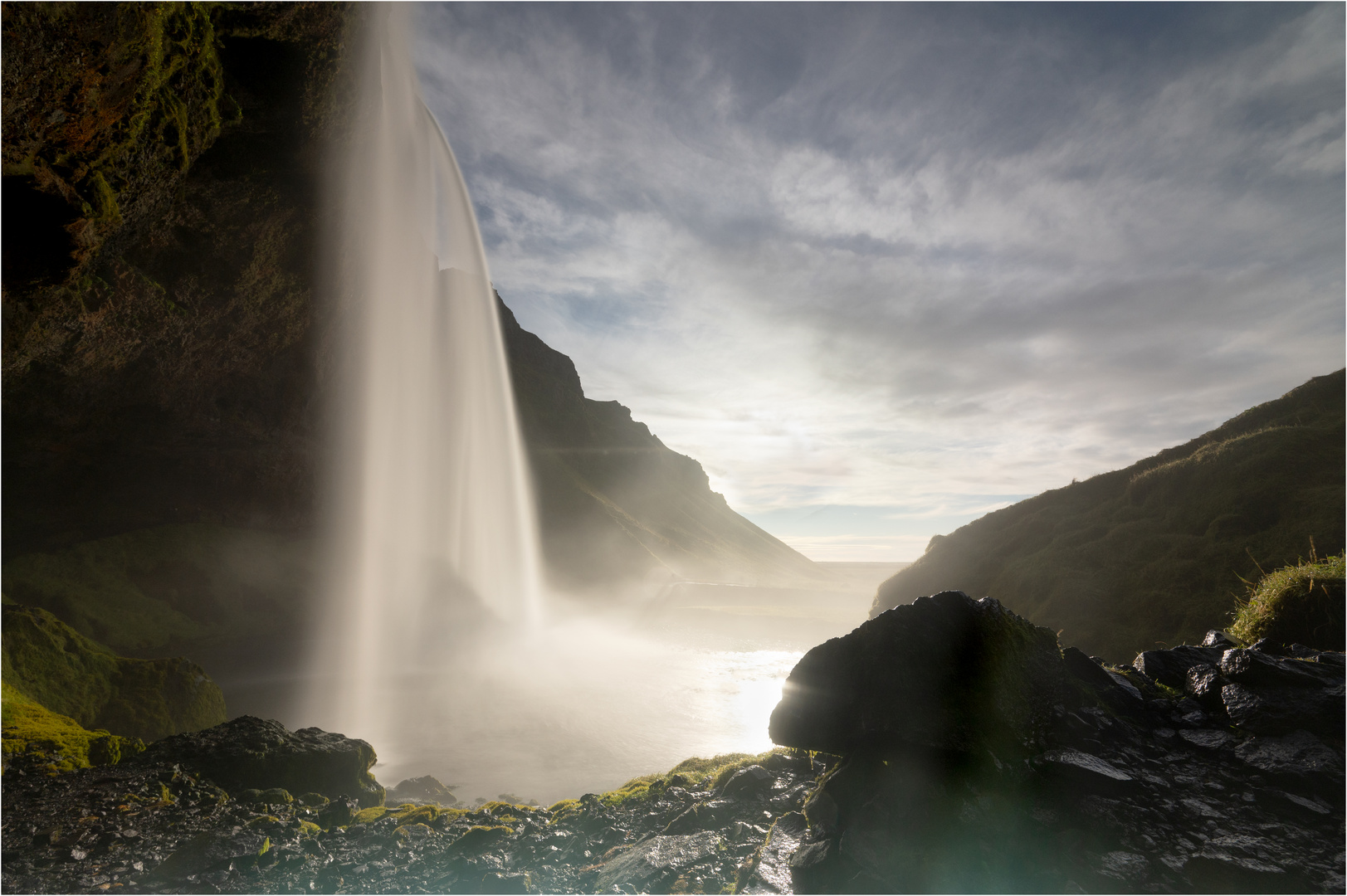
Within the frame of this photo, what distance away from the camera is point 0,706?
11.5 metres

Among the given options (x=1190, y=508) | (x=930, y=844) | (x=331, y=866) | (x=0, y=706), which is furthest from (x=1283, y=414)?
(x=0, y=706)

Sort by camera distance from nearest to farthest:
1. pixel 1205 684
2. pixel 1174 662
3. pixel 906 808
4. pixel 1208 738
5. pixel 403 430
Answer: pixel 906 808 < pixel 1208 738 < pixel 1205 684 < pixel 1174 662 < pixel 403 430

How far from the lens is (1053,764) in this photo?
6531 mm

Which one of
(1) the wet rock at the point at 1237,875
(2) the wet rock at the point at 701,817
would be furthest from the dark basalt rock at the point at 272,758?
(1) the wet rock at the point at 1237,875

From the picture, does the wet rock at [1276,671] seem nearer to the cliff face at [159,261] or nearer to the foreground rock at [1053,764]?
the foreground rock at [1053,764]

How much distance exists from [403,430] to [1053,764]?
47461mm

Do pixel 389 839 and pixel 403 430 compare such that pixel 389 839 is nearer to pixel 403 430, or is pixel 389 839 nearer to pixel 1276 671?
pixel 1276 671

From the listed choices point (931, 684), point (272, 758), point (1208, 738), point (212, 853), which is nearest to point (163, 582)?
point (272, 758)

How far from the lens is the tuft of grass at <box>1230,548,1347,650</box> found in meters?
8.62

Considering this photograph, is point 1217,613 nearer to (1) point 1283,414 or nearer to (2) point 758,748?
(1) point 1283,414

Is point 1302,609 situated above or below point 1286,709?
above

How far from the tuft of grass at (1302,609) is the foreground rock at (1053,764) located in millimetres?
1586

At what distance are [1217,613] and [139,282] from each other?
121 ft

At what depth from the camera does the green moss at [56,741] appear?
1003cm
